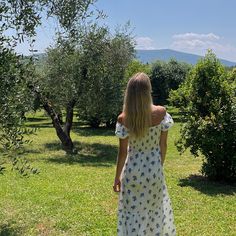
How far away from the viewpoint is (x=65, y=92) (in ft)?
70.1

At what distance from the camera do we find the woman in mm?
5773

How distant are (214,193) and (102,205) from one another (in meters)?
3.15

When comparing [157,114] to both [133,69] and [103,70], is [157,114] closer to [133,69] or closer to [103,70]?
[103,70]

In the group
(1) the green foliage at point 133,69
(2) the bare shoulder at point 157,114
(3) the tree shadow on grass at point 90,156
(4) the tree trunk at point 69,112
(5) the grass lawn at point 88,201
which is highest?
(1) the green foliage at point 133,69

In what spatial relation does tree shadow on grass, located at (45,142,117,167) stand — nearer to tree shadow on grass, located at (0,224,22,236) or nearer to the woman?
tree shadow on grass, located at (0,224,22,236)

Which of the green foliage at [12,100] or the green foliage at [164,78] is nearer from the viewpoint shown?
the green foliage at [12,100]

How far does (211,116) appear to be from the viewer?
1290 centimetres

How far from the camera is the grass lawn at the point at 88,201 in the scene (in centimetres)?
864

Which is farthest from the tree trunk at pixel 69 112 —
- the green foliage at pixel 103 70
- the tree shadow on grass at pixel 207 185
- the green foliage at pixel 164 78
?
the green foliage at pixel 164 78

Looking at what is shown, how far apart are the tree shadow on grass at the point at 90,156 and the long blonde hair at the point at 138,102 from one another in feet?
41.3

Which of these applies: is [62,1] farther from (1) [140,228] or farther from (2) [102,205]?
(1) [140,228]

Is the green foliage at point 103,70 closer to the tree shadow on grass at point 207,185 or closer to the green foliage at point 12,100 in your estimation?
the tree shadow on grass at point 207,185

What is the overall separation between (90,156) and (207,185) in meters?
8.90

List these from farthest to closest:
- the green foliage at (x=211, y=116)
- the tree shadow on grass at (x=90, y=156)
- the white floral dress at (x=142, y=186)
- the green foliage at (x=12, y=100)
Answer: the tree shadow on grass at (x=90, y=156) < the green foliage at (x=211, y=116) < the green foliage at (x=12, y=100) < the white floral dress at (x=142, y=186)
